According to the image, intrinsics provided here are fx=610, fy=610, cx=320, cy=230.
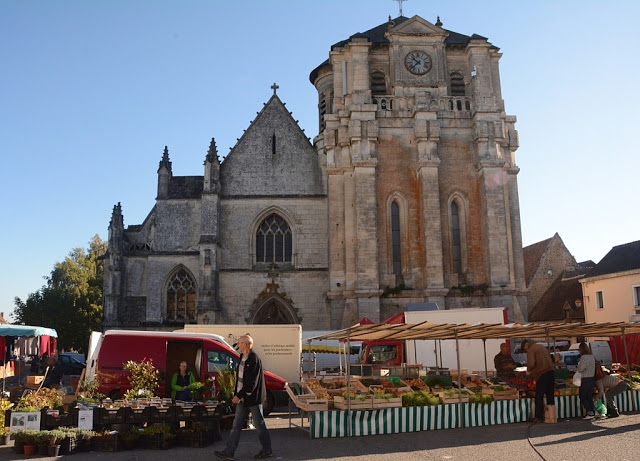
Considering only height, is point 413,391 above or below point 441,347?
below

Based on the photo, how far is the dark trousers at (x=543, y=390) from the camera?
11172 millimetres

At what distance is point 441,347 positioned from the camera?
62.8 ft

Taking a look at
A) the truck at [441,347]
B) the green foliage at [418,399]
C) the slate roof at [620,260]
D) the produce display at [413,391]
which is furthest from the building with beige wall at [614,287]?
the green foliage at [418,399]

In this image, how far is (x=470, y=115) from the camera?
2712cm

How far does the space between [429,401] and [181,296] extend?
18.6 metres

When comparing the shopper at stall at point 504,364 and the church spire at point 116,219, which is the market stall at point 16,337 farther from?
the shopper at stall at point 504,364

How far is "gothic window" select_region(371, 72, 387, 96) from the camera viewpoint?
2898cm

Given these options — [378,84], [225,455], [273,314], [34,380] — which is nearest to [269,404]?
[225,455]

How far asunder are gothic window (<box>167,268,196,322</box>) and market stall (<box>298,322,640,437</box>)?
51.3 feet

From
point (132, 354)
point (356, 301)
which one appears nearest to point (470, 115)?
point (356, 301)

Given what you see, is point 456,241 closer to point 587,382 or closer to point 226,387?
point 587,382

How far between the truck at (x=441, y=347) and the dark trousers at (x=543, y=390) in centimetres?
695

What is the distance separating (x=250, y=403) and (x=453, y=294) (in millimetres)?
18202

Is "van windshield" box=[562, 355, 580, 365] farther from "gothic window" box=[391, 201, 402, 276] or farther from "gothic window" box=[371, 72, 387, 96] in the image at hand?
"gothic window" box=[371, 72, 387, 96]
